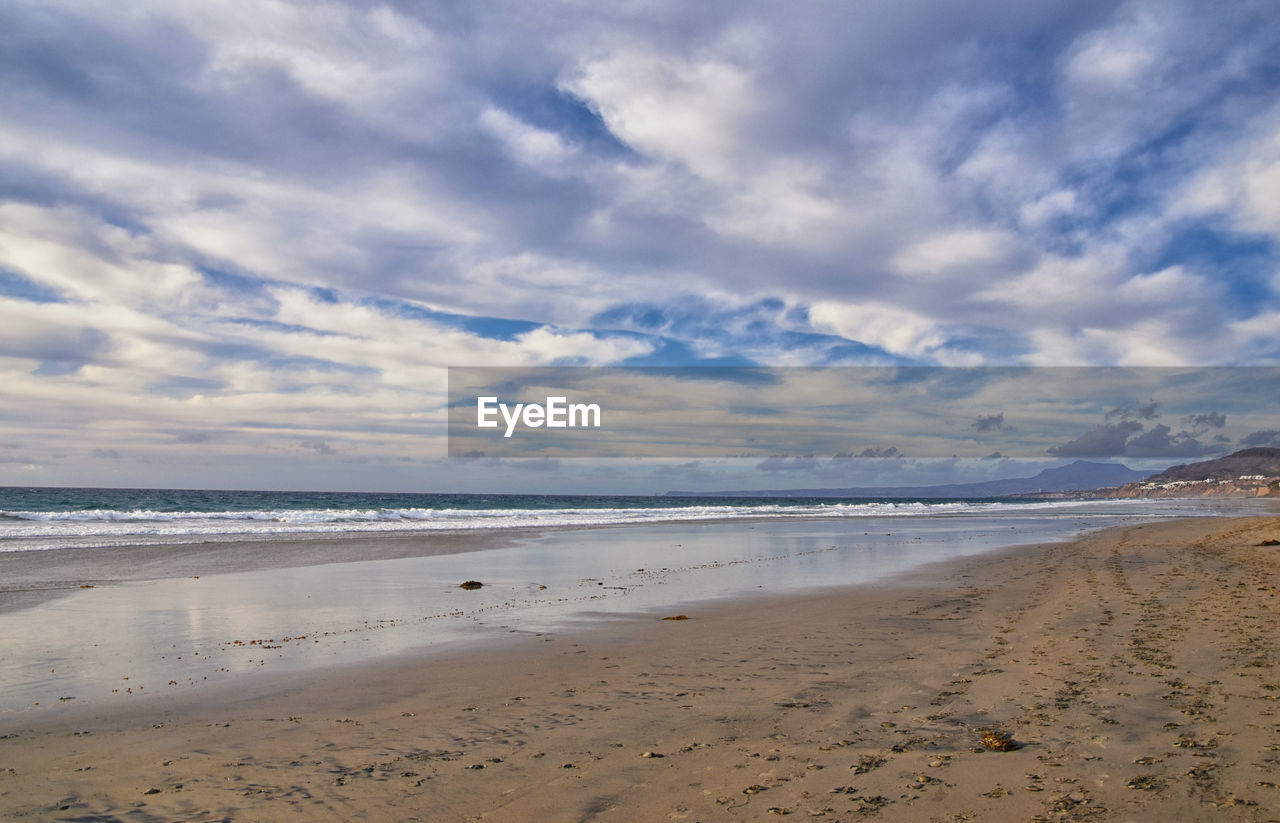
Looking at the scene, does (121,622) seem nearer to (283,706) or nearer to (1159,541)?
(283,706)

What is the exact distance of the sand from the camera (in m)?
4.36

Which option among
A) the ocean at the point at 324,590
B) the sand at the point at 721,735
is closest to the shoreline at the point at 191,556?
the ocean at the point at 324,590

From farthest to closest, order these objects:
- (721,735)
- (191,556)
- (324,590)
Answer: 1. (191,556)
2. (324,590)
3. (721,735)

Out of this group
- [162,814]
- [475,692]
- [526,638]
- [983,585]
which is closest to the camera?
[162,814]

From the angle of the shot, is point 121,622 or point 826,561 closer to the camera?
point 121,622

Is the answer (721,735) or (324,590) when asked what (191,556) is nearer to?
(324,590)

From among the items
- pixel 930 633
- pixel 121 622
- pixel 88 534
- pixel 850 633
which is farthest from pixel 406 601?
pixel 88 534

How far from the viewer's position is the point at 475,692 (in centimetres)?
694

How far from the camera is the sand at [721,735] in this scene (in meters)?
4.36

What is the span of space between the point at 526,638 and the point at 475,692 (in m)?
2.66

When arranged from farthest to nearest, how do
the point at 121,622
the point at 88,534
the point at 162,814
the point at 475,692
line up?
the point at 88,534, the point at 121,622, the point at 475,692, the point at 162,814

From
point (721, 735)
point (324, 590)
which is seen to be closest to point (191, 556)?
point (324, 590)

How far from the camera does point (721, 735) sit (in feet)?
18.2

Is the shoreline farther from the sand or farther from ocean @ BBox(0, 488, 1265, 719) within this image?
the sand
